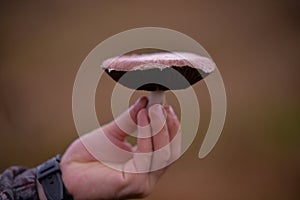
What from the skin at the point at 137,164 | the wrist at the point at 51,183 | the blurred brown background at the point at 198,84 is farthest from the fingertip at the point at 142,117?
the blurred brown background at the point at 198,84

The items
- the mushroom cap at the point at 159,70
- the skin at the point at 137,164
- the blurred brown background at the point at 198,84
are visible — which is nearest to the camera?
the mushroom cap at the point at 159,70

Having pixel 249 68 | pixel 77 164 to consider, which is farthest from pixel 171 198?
pixel 77 164

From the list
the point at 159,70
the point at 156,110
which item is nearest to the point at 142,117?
the point at 156,110

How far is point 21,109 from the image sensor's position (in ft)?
4.93

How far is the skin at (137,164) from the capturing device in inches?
25.1

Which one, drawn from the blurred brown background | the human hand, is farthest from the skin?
the blurred brown background

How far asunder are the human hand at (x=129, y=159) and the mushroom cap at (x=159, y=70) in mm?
62

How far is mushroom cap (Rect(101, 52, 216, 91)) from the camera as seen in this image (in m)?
0.54

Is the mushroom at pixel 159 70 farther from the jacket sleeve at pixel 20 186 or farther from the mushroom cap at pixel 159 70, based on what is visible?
the jacket sleeve at pixel 20 186

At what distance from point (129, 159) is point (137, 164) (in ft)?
0.25

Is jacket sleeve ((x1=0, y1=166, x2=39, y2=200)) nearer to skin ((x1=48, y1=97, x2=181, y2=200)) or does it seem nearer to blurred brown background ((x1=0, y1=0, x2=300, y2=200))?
skin ((x1=48, y1=97, x2=181, y2=200))

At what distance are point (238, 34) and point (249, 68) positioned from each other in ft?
0.47

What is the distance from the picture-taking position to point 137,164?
0.65 metres

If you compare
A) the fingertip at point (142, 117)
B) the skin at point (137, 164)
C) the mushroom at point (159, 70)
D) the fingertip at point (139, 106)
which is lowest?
the skin at point (137, 164)
